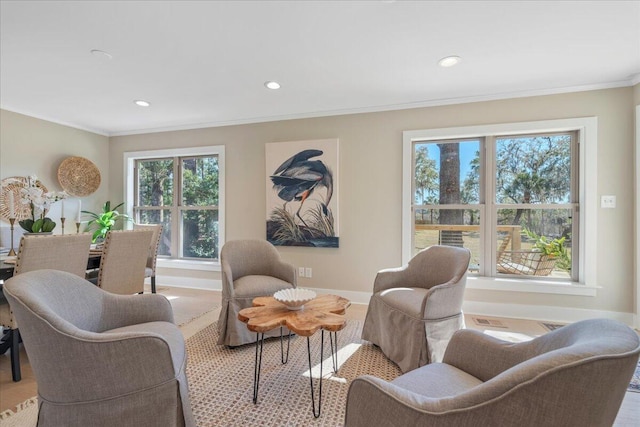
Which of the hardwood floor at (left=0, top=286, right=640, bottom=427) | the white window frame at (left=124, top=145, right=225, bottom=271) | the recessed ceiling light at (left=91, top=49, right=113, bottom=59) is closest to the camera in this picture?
the hardwood floor at (left=0, top=286, right=640, bottom=427)

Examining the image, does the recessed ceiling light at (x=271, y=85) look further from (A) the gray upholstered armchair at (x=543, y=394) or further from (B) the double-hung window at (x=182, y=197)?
(A) the gray upholstered armchair at (x=543, y=394)

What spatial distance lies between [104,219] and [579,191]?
5887 mm

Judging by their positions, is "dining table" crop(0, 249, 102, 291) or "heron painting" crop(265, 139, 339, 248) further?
"heron painting" crop(265, 139, 339, 248)

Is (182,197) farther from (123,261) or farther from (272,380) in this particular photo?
(272,380)

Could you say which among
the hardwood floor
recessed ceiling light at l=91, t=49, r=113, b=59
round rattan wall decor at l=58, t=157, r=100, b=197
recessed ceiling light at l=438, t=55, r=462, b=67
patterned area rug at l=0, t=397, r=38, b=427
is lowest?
the hardwood floor

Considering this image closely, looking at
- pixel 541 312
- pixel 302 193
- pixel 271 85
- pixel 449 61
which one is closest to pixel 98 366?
pixel 271 85

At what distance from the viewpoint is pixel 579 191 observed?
2.99m

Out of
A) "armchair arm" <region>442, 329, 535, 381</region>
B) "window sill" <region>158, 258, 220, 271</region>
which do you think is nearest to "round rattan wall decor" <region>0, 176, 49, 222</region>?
"window sill" <region>158, 258, 220, 271</region>

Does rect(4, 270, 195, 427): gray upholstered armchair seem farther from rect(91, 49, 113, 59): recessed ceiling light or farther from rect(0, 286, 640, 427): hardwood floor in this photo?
rect(91, 49, 113, 59): recessed ceiling light

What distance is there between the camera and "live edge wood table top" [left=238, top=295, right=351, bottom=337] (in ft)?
5.08

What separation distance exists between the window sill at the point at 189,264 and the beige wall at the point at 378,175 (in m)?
0.16

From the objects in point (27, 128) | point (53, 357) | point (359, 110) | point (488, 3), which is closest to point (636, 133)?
point (488, 3)

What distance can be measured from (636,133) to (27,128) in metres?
6.63

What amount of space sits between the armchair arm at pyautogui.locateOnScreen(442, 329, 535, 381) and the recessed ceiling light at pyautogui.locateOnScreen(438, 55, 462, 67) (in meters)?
2.09
